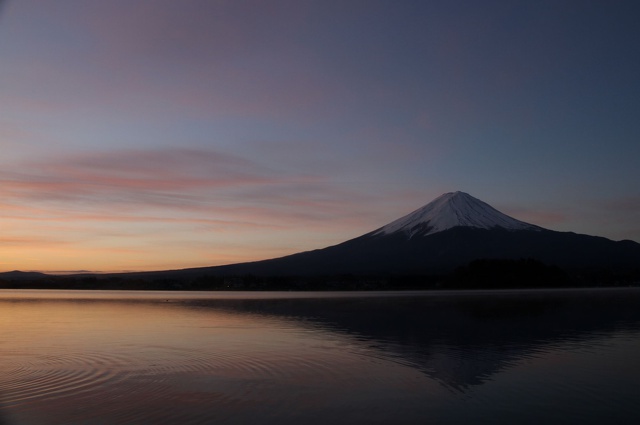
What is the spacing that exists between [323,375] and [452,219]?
90754mm

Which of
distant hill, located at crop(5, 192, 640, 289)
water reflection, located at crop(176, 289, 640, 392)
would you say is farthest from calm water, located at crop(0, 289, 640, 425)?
distant hill, located at crop(5, 192, 640, 289)

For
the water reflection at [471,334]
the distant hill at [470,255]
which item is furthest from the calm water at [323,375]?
the distant hill at [470,255]

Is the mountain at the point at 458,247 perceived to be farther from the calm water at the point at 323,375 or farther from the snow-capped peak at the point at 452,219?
the calm water at the point at 323,375

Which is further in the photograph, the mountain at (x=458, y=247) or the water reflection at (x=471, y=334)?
the mountain at (x=458, y=247)

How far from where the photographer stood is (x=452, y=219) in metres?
98.2

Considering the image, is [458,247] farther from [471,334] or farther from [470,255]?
[471,334]

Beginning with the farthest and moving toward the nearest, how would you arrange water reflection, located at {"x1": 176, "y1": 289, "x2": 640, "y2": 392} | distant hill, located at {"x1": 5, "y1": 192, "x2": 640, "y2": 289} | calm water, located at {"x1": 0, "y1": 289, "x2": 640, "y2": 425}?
distant hill, located at {"x1": 5, "y1": 192, "x2": 640, "y2": 289} < water reflection, located at {"x1": 176, "y1": 289, "x2": 640, "y2": 392} < calm water, located at {"x1": 0, "y1": 289, "x2": 640, "y2": 425}

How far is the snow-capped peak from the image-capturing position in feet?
316

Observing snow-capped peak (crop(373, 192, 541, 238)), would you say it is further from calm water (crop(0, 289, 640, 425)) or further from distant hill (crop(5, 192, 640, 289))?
calm water (crop(0, 289, 640, 425))

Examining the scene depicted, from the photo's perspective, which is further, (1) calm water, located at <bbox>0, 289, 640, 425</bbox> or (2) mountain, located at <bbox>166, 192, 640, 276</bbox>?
(2) mountain, located at <bbox>166, 192, 640, 276</bbox>

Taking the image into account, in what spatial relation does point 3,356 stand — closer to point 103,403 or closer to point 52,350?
point 52,350

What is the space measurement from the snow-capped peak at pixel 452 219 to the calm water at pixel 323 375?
79.0 m

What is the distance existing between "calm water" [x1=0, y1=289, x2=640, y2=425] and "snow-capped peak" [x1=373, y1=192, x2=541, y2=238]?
3109 inches

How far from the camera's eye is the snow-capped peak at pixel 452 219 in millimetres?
96312
